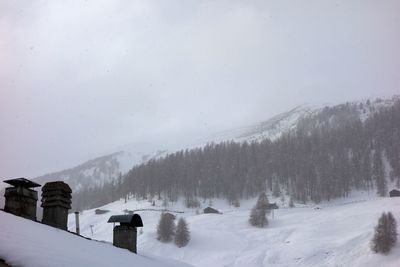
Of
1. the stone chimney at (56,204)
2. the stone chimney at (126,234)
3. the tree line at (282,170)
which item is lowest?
the stone chimney at (126,234)

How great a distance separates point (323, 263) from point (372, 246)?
25.3 feet

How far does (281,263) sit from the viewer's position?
6581 centimetres

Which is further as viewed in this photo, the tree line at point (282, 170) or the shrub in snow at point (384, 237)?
the tree line at point (282, 170)

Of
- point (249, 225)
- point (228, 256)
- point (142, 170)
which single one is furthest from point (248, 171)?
point (228, 256)

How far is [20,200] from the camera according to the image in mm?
11406

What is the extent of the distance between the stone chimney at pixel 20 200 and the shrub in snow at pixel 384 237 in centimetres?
6198

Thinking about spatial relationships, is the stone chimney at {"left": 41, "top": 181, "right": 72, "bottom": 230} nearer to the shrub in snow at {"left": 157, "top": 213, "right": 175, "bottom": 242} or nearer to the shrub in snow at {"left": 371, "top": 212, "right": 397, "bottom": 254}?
the shrub in snow at {"left": 371, "top": 212, "right": 397, "bottom": 254}

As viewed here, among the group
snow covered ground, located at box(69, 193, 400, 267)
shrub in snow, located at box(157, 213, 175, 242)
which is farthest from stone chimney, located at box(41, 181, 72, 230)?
shrub in snow, located at box(157, 213, 175, 242)

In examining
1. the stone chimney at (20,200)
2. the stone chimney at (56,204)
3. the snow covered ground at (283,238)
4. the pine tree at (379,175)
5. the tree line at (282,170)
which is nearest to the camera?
the stone chimney at (20,200)

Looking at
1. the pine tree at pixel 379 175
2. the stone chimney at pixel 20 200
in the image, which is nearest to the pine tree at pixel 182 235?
the pine tree at pixel 379 175

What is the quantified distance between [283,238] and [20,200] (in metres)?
70.7

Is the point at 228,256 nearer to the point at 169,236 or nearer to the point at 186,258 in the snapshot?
the point at 186,258

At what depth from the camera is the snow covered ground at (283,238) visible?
66625mm

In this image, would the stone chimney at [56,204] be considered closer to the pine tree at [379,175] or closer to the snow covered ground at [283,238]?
the snow covered ground at [283,238]
